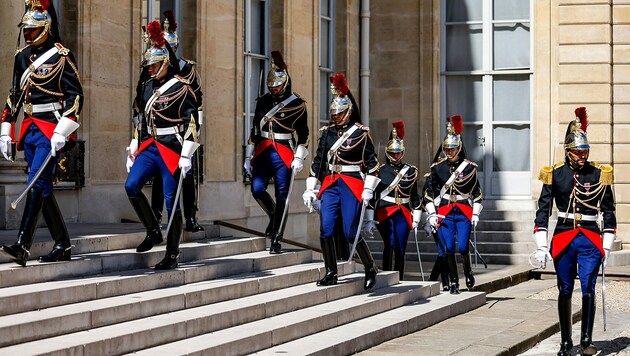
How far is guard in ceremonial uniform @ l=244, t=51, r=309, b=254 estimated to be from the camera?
1325 cm

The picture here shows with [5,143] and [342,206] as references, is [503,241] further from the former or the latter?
[5,143]

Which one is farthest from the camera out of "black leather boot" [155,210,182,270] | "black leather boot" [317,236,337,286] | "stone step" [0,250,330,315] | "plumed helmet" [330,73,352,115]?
"plumed helmet" [330,73,352,115]

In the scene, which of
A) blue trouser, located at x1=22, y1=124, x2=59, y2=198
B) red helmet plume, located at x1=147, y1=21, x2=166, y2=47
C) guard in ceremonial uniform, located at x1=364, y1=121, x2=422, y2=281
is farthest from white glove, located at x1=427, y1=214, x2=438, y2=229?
blue trouser, located at x1=22, y1=124, x2=59, y2=198

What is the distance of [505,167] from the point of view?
2317 centimetres

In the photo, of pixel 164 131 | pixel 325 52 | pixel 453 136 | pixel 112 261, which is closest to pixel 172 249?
pixel 112 261

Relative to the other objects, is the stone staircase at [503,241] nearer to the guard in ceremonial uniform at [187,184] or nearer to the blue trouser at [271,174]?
the blue trouser at [271,174]

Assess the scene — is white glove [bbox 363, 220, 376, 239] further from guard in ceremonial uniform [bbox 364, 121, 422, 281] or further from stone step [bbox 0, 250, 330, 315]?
stone step [bbox 0, 250, 330, 315]

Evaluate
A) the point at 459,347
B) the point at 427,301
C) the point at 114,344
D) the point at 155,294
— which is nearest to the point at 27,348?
the point at 114,344

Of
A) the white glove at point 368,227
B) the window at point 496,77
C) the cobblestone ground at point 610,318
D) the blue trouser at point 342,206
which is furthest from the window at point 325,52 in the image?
the blue trouser at point 342,206

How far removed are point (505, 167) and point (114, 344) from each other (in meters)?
15.0

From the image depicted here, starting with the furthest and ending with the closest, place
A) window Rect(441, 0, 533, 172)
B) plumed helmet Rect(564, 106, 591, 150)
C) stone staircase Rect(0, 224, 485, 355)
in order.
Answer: window Rect(441, 0, 533, 172) < plumed helmet Rect(564, 106, 591, 150) < stone staircase Rect(0, 224, 485, 355)

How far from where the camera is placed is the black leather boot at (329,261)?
40.5 ft

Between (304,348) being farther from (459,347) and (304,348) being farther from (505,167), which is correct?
(505,167)

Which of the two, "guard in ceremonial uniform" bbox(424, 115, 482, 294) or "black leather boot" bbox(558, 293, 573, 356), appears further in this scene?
"guard in ceremonial uniform" bbox(424, 115, 482, 294)
